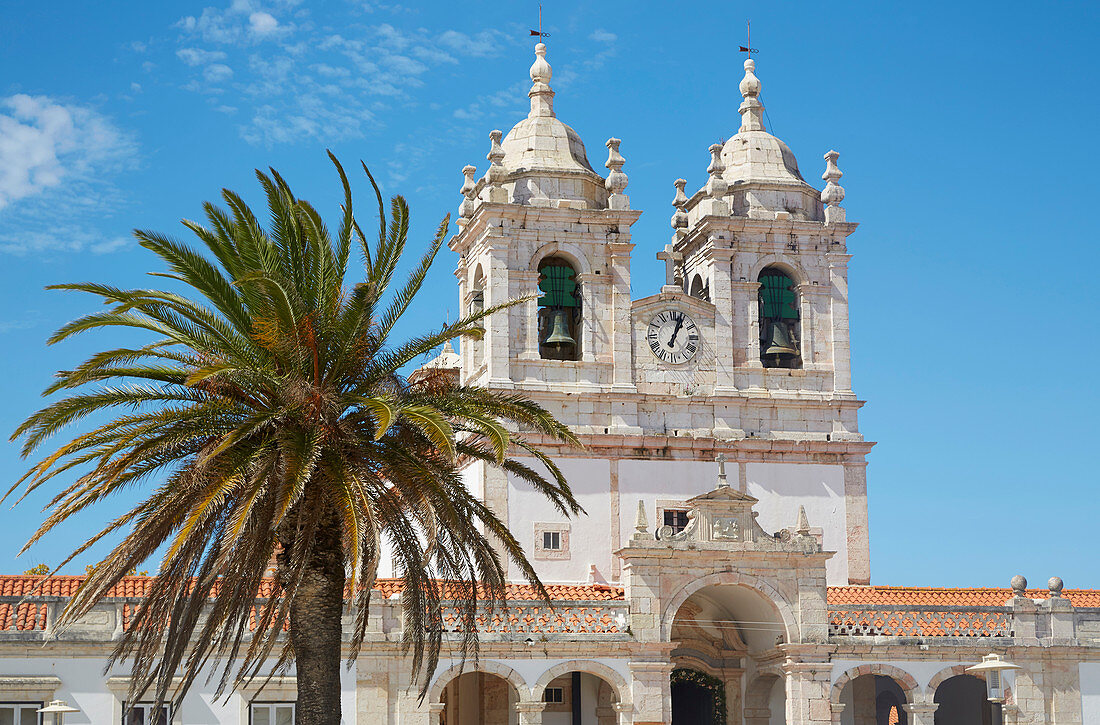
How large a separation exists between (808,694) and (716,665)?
13.4ft

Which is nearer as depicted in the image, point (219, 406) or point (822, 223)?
point (219, 406)

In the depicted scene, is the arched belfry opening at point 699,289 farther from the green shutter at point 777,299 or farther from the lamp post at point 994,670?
the lamp post at point 994,670

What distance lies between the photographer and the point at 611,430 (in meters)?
39.8

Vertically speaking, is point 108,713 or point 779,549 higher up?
point 779,549

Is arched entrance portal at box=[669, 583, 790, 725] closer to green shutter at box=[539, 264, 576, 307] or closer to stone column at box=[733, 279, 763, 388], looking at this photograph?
stone column at box=[733, 279, 763, 388]

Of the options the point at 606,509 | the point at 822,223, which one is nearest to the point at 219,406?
the point at 606,509

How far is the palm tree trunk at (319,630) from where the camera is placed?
23.4 metres

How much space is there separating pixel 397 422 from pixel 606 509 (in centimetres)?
1613

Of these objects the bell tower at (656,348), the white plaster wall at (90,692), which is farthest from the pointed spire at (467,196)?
the white plaster wall at (90,692)

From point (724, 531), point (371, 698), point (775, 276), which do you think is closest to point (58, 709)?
point (371, 698)

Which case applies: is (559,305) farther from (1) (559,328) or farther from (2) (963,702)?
(2) (963,702)

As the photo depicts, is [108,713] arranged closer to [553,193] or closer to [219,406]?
[219,406]

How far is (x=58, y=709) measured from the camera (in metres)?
28.1

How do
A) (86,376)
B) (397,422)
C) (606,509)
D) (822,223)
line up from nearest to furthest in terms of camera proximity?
(86,376), (397,422), (606,509), (822,223)
